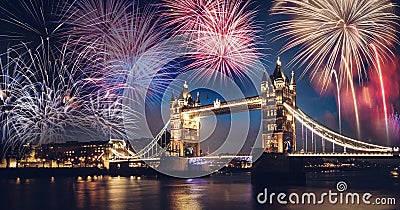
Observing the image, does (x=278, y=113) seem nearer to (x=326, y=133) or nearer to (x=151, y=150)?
(x=326, y=133)

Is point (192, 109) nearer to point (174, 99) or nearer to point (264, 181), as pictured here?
point (174, 99)

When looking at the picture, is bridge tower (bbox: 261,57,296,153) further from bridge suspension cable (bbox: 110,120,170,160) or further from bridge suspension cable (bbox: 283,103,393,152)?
bridge suspension cable (bbox: 110,120,170,160)

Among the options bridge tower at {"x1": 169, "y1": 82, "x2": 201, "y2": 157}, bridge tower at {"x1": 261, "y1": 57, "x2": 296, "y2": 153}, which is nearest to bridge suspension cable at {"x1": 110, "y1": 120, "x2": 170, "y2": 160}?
bridge tower at {"x1": 169, "y1": 82, "x2": 201, "y2": 157}

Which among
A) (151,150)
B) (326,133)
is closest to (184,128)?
(151,150)

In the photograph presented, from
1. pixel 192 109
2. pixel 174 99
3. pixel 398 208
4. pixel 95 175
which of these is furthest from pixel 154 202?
pixel 174 99

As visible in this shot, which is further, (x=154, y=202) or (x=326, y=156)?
(x=326, y=156)

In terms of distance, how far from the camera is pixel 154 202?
36.3 metres

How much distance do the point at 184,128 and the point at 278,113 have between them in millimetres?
25762

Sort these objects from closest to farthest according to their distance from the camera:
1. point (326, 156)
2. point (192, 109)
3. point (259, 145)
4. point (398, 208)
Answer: point (398, 208) < point (326, 156) < point (259, 145) < point (192, 109)

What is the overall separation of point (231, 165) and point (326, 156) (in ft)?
152

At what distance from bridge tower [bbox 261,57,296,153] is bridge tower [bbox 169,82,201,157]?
2096 centimetres

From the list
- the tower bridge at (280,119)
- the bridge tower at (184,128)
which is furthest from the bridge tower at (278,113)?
the bridge tower at (184,128)

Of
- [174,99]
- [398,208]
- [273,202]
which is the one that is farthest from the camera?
[174,99]

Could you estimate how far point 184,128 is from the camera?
287 ft
